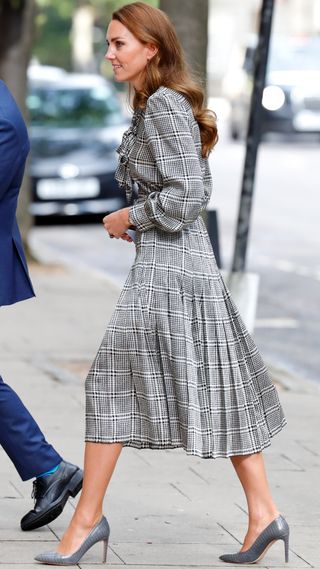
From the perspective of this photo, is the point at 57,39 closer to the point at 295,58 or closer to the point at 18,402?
the point at 295,58

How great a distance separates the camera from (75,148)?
739 inches

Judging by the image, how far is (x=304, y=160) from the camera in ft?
93.2

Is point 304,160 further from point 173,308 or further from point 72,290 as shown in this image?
point 173,308

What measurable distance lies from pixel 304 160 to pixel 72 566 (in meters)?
24.0

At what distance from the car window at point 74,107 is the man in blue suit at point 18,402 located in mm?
14403

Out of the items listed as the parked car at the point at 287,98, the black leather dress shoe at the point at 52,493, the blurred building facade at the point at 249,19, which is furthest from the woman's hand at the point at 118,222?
the blurred building facade at the point at 249,19

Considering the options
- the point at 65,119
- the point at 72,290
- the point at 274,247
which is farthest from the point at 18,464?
the point at 65,119

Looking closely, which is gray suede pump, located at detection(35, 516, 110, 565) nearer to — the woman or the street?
the woman

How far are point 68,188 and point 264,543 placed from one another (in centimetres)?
1374

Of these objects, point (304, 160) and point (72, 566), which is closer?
point (72, 566)

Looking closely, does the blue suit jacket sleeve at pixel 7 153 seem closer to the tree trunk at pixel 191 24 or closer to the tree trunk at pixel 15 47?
the tree trunk at pixel 191 24

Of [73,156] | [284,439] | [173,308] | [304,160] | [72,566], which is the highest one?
[173,308]

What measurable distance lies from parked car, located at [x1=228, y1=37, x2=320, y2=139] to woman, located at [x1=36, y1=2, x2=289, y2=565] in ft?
90.8

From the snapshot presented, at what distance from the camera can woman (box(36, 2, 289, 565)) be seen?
466cm
